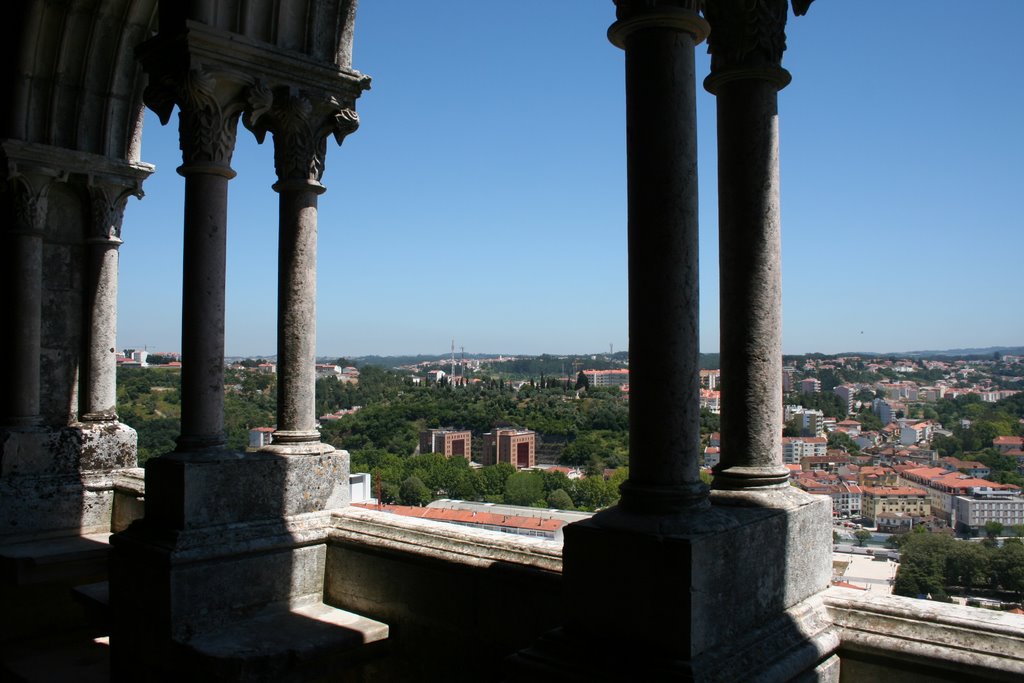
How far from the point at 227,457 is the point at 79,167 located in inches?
179

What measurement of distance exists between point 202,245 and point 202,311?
0.49 metres

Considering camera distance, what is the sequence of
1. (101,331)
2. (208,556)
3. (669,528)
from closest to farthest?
(669,528) < (208,556) < (101,331)

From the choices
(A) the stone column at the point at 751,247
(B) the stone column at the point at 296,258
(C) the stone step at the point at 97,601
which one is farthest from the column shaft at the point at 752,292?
(C) the stone step at the point at 97,601

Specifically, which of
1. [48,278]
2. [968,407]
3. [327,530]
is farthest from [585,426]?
[48,278]

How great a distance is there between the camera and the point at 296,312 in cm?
626

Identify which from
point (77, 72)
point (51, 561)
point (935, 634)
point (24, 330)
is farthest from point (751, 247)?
point (77, 72)

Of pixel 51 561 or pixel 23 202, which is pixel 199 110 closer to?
pixel 23 202

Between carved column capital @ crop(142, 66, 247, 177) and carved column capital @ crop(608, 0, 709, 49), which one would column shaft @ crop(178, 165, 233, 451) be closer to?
carved column capital @ crop(142, 66, 247, 177)

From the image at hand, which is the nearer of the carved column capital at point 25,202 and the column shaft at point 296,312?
the column shaft at point 296,312

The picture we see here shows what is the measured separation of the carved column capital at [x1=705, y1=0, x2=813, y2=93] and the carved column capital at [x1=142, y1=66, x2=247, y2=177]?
3.59 m

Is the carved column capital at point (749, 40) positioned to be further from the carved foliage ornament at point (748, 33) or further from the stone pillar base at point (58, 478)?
the stone pillar base at point (58, 478)

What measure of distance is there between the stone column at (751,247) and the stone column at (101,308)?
697 cm

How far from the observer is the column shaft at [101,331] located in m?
8.57

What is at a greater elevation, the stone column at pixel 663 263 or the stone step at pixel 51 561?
the stone column at pixel 663 263
